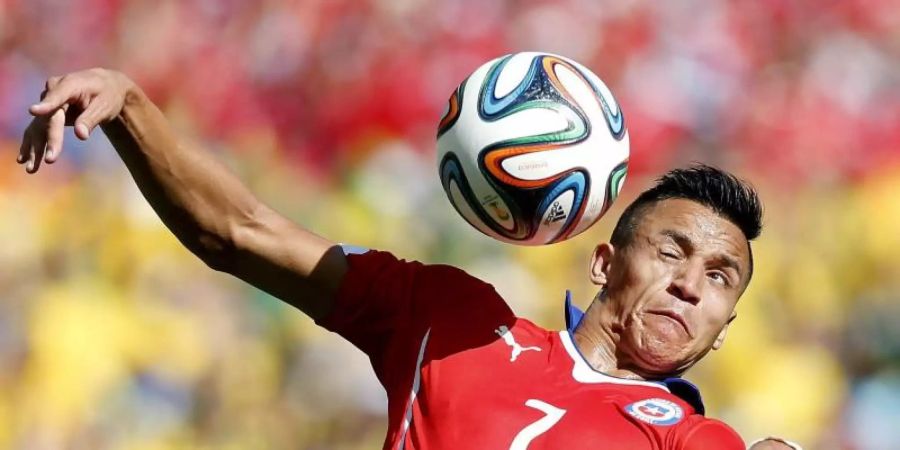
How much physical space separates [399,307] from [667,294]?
77cm

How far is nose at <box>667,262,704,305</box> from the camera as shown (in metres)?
3.48

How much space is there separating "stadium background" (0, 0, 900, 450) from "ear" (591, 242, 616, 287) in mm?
2456

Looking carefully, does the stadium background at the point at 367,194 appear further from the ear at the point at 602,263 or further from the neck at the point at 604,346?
the neck at the point at 604,346

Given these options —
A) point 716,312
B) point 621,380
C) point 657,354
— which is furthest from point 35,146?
point 716,312

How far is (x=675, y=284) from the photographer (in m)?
3.51

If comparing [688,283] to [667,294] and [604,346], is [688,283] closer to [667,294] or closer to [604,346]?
[667,294]

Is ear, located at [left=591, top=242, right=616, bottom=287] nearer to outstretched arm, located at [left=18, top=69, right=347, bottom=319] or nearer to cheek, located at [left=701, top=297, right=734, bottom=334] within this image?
cheek, located at [left=701, top=297, right=734, bottom=334]

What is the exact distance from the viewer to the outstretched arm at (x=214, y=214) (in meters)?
3.09

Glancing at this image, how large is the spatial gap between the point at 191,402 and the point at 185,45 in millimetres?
1845

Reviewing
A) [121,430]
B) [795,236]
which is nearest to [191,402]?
[121,430]

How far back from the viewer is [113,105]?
293cm

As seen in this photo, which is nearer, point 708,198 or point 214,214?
point 214,214

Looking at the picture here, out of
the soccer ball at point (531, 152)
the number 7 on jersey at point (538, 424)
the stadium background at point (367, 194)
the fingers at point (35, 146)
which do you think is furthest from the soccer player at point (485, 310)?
the stadium background at point (367, 194)

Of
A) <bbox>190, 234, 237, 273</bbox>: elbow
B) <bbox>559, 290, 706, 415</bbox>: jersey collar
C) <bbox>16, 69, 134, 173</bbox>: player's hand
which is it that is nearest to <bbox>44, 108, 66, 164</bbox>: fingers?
<bbox>16, 69, 134, 173</bbox>: player's hand
